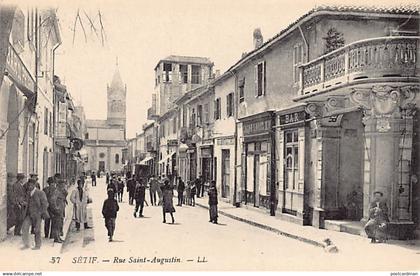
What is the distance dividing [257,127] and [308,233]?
6.82 metres

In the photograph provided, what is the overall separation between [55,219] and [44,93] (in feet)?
30.7

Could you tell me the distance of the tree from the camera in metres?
13.7

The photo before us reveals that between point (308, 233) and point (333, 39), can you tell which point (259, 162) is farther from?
point (333, 39)

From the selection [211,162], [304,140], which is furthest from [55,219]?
[211,162]

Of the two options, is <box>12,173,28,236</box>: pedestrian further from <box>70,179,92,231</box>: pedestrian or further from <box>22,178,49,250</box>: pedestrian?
<box>70,179,92,231</box>: pedestrian

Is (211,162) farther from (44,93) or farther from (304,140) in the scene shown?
(304,140)

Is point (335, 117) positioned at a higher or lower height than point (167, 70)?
lower

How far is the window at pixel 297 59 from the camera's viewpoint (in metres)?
15.2

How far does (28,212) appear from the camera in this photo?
1033cm

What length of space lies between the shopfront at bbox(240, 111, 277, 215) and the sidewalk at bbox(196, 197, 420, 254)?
1.98 feet

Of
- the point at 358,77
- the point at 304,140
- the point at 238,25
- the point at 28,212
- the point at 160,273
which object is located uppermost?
the point at 238,25

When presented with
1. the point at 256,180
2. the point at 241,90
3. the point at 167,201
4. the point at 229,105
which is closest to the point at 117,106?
the point at 229,105

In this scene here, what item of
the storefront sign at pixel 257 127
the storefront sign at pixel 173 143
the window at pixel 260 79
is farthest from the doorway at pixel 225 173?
the storefront sign at pixel 173 143

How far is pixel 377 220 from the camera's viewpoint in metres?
11.4
